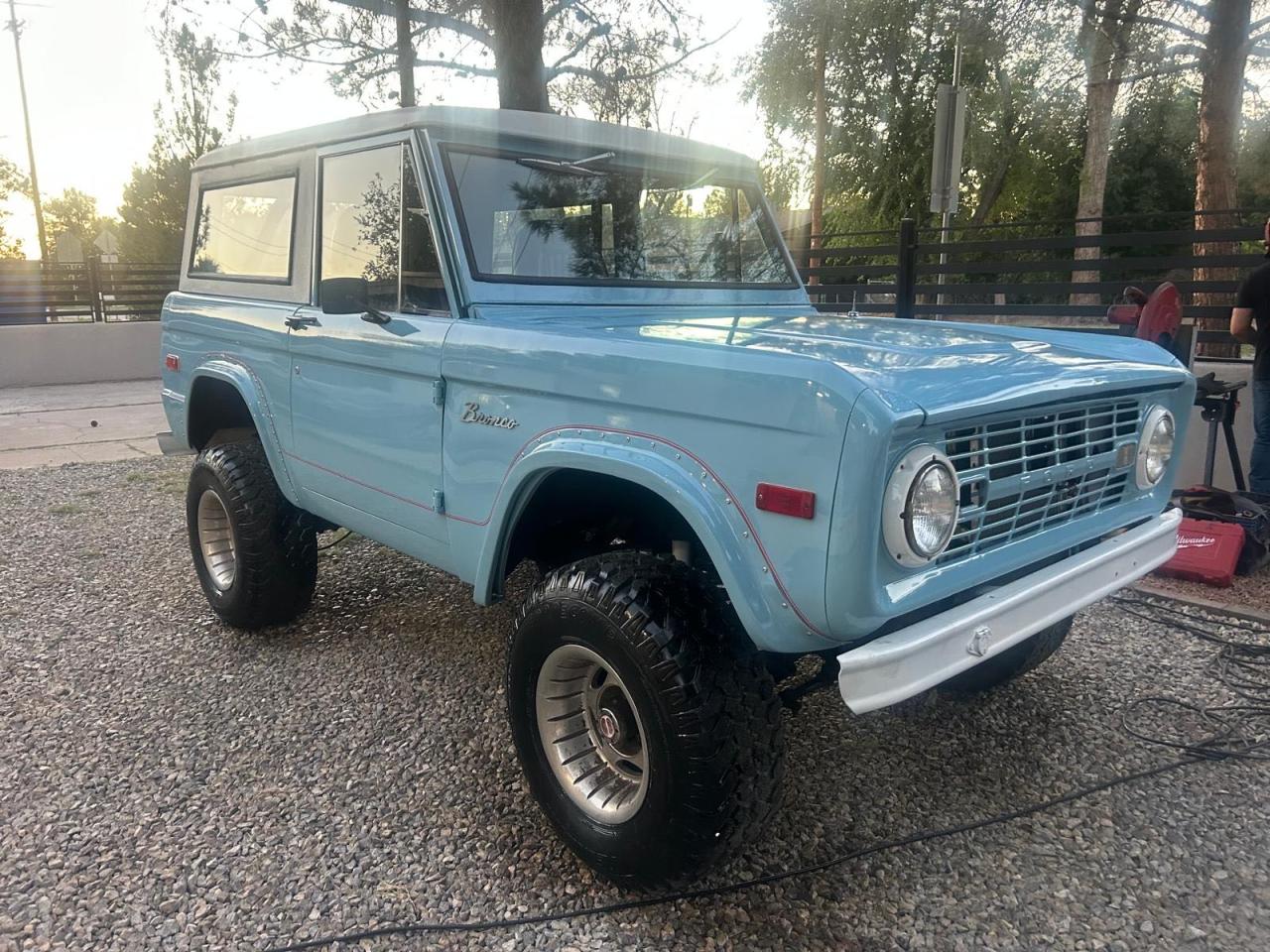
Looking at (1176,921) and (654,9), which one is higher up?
(654,9)

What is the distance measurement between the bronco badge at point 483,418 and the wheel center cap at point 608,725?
2.62 ft

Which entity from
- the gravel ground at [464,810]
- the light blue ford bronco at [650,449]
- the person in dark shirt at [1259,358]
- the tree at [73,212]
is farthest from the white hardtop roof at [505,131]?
the tree at [73,212]

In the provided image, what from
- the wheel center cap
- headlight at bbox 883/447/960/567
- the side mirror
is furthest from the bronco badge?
headlight at bbox 883/447/960/567

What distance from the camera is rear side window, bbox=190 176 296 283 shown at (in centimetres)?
366

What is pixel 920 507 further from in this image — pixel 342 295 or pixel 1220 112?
pixel 1220 112

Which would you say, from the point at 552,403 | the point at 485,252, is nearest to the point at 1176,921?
the point at 552,403

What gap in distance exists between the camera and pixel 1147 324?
5004 millimetres

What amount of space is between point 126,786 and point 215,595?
133 cm

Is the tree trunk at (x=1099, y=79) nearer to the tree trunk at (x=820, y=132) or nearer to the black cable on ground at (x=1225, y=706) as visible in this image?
the tree trunk at (x=820, y=132)

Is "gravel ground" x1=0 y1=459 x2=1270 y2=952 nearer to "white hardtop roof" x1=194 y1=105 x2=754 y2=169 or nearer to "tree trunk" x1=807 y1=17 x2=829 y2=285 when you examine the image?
"white hardtop roof" x1=194 y1=105 x2=754 y2=169

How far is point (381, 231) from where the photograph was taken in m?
3.12

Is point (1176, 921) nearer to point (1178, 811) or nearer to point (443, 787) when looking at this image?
point (1178, 811)

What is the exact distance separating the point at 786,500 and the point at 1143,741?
2.06 m

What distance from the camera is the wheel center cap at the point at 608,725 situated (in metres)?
2.36
